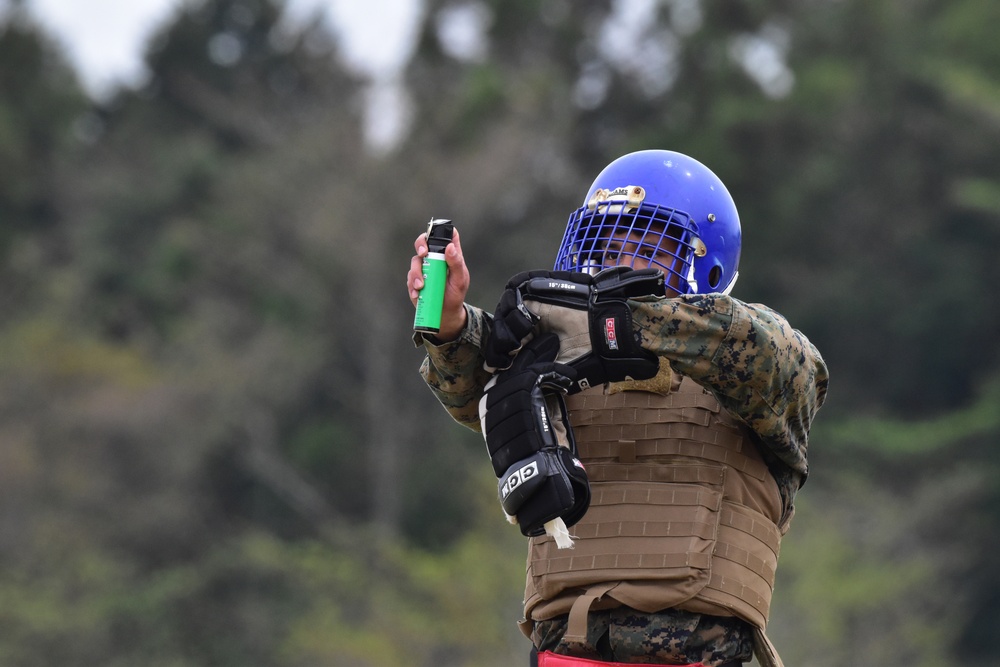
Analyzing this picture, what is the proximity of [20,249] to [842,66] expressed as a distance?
73.3 feet

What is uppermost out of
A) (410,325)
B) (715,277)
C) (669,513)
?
(410,325)

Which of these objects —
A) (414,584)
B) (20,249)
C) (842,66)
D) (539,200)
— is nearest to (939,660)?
(414,584)

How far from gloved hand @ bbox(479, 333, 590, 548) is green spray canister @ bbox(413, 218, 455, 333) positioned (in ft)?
0.95

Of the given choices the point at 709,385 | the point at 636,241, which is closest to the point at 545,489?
the point at 709,385

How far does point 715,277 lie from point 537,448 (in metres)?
0.97

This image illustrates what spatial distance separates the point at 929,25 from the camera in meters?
43.5

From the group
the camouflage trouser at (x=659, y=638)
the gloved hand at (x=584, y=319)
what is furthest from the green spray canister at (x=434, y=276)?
the camouflage trouser at (x=659, y=638)

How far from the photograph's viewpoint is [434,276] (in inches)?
191

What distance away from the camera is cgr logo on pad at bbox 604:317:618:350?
4.64m

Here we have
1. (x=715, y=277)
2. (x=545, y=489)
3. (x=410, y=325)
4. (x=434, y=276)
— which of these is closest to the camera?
(x=545, y=489)

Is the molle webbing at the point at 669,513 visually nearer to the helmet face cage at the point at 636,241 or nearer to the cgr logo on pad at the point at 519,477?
the helmet face cage at the point at 636,241

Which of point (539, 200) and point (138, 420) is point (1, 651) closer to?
point (138, 420)

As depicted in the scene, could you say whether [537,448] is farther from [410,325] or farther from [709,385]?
[410,325]

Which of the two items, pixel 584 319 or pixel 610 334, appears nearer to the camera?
pixel 610 334
